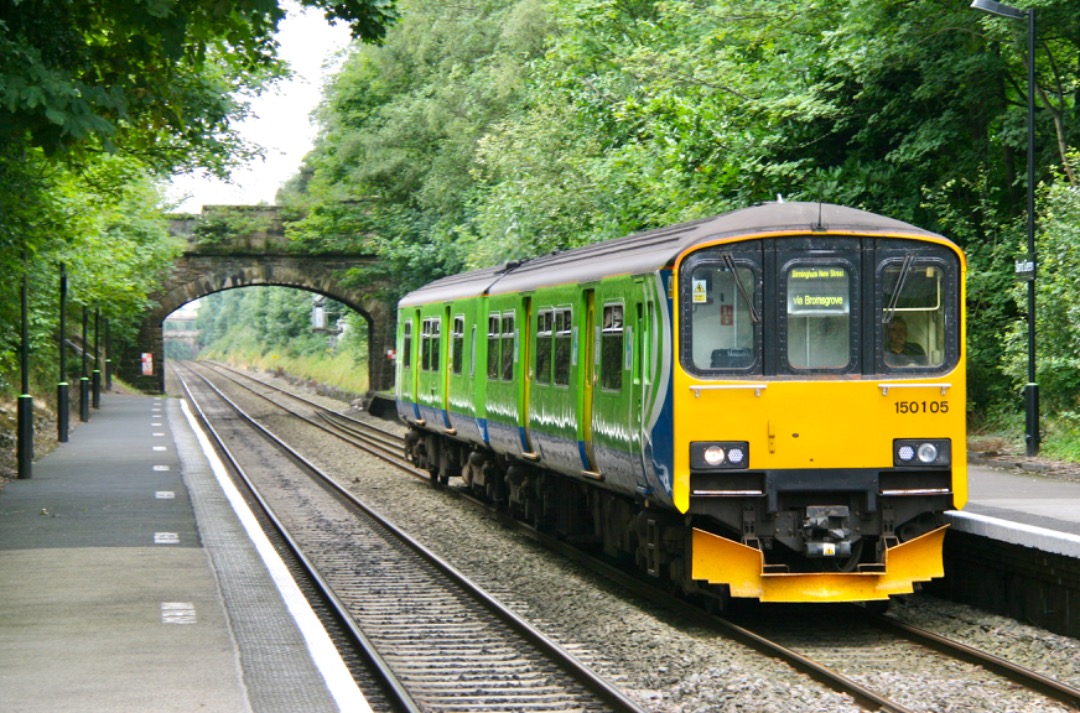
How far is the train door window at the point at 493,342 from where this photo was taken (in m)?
18.0

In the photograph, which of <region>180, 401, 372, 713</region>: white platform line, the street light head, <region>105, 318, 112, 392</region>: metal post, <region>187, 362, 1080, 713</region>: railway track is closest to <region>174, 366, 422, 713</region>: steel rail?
<region>180, 401, 372, 713</region>: white platform line

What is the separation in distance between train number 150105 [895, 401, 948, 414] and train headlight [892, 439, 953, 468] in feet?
0.71

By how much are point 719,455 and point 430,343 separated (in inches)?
470

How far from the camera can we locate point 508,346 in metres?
17.5

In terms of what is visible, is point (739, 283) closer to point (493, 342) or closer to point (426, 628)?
point (426, 628)

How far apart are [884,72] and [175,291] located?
3751cm

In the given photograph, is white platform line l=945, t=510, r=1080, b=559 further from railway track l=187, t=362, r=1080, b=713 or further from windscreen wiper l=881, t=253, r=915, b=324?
windscreen wiper l=881, t=253, r=915, b=324

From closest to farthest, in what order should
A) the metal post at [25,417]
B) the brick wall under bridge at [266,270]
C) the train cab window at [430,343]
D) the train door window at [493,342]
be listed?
the train door window at [493,342]
the metal post at [25,417]
the train cab window at [430,343]
the brick wall under bridge at [266,270]

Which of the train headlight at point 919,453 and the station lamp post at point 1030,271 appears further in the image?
the station lamp post at point 1030,271

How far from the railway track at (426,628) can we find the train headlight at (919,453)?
2.98m

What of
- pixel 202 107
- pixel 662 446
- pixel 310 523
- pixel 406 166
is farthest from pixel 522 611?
pixel 406 166

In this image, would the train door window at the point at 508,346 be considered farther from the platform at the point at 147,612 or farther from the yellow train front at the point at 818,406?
the yellow train front at the point at 818,406

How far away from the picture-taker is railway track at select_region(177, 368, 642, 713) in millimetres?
9398

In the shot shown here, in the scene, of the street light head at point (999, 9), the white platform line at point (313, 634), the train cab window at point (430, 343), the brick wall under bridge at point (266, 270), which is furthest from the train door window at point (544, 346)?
the brick wall under bridge at point (266, 270)
